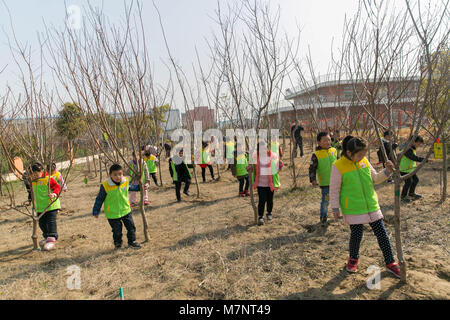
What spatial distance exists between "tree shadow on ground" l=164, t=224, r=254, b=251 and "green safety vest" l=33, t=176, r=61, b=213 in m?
1.84

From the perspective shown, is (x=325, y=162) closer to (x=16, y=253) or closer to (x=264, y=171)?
(x=264, y=171)

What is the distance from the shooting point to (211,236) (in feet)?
12.8

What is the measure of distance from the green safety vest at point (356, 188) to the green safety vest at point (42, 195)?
12.6 ft

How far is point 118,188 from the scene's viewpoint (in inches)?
137

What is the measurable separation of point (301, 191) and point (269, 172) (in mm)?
2518

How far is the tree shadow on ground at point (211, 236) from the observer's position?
12.1ft

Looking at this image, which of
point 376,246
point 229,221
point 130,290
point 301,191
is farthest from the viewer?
point 301,191

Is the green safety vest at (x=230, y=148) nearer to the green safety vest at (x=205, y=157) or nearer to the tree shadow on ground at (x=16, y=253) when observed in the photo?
the green safety vest at (x=205, y=157)

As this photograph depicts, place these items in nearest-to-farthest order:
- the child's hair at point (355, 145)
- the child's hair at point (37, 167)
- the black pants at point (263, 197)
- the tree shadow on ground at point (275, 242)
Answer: the child's hair at point (355, 145) → the tree shadow on ground at point (275, 242) → the child's hair at point (37, 167) → the black pants at point (263, 197)

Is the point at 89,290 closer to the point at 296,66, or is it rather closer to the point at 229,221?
the point at 229,221

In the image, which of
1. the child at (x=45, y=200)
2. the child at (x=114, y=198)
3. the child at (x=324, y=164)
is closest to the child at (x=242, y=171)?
the child at (x=324, y=164)

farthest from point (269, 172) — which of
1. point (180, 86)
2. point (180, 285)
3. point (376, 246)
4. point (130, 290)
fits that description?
point (180, 86)

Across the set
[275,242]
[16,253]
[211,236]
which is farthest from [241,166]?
[16,253]

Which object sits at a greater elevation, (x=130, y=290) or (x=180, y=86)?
(x=180, y=86)
